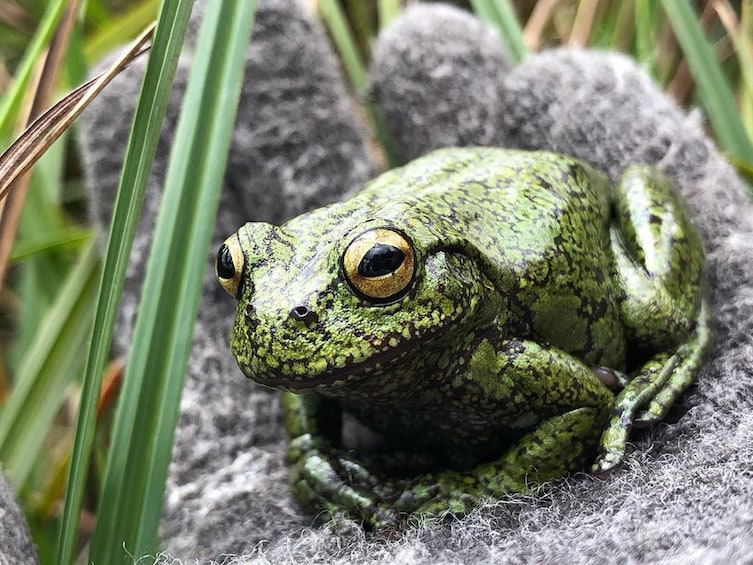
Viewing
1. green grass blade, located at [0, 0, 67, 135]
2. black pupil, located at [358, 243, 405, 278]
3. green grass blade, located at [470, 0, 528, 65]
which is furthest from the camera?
green grass blade, located at [470, 0, 528, 65]

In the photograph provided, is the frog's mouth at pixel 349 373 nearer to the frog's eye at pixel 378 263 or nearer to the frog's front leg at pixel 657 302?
the frog's eye at pixel 378 263

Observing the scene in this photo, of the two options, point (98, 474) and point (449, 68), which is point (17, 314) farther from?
point (449, 68)

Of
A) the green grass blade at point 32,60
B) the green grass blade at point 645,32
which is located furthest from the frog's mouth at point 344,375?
the green grass blade at point 645,32

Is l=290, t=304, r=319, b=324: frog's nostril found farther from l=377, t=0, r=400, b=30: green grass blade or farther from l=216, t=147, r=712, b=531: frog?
l=377, t=0, r=400, b=30: green grass blade

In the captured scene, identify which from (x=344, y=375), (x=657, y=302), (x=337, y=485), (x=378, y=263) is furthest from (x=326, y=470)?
(x=657, y=302)

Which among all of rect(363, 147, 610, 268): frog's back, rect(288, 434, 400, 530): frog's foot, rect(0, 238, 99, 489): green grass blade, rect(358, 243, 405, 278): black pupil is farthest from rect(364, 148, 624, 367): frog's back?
rect(0, 238, 99, 489): green grass blade

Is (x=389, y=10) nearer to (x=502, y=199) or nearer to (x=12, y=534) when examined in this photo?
(x=502, y=199)
